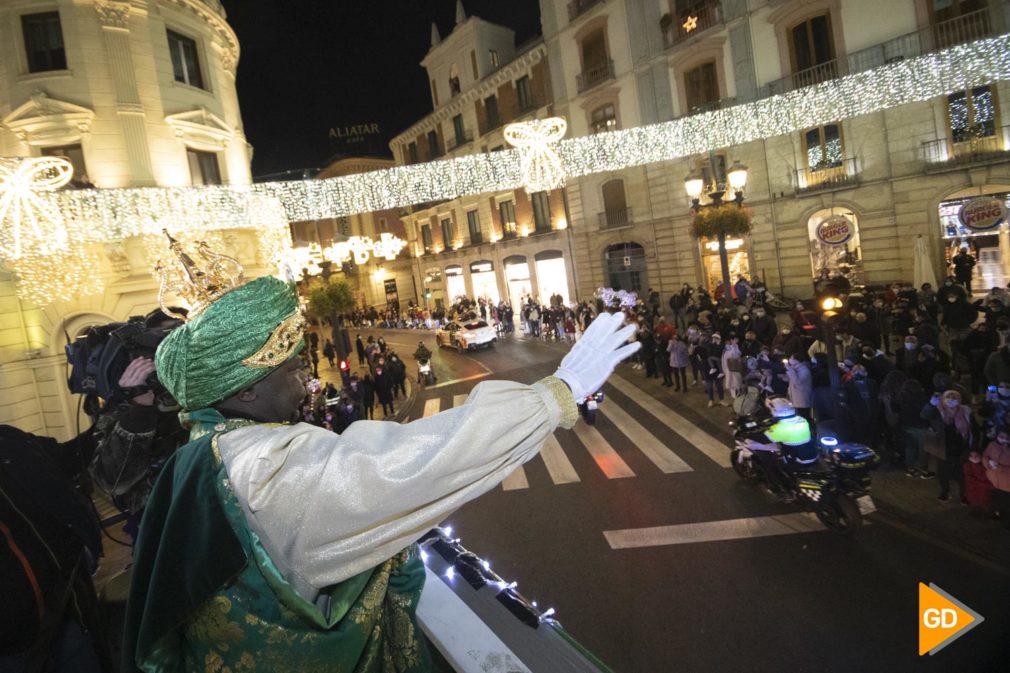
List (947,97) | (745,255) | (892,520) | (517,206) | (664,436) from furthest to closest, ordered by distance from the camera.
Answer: (517,206), (745,255), (947,97), (664,436), (892,520)

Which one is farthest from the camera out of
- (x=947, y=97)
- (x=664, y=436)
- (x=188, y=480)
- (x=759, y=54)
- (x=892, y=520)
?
(x=759, y=54)

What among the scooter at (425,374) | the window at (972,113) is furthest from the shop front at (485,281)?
the window at (972,113)

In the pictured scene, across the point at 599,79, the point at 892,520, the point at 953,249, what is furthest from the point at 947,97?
the point at 892,520

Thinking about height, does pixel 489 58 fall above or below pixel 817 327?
above

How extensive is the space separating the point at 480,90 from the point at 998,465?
33512mm

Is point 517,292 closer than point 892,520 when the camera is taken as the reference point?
No

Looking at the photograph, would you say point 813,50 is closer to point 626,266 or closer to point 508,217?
point 626,266

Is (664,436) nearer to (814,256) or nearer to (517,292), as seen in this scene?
(814,256)

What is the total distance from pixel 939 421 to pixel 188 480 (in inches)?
312

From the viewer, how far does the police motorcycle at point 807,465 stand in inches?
231

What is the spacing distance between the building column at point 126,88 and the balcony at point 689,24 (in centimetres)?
2034

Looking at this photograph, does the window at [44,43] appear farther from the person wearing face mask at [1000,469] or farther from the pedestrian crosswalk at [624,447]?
the person wearing face mask at [1000,469]

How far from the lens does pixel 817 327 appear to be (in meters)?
11.5

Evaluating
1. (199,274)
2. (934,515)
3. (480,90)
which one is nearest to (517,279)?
(480,90)
